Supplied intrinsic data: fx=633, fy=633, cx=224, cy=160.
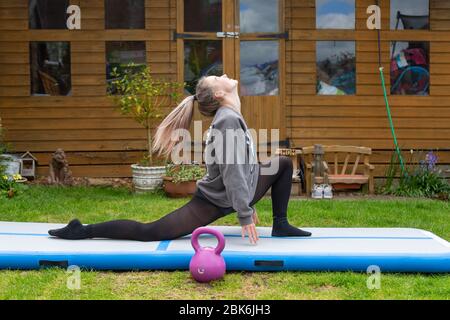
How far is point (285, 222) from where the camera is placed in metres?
4.31

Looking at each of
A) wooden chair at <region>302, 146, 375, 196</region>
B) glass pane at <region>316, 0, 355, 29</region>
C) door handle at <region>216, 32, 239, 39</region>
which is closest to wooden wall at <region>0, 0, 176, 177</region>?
door handle at <region>216, 32, 239, 39</region>

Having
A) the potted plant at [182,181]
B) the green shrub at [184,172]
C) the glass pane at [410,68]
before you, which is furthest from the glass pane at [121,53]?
the glass pane at [410,68]

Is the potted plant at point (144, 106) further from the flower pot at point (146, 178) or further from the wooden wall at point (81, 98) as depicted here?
the wooden wall at point (81, 98)

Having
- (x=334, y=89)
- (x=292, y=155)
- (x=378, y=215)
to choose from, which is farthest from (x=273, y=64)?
(x=378, y=215)

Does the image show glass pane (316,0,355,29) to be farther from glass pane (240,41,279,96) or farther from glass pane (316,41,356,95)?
glass pane (240,41,279,96)

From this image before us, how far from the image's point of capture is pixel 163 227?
4.09m

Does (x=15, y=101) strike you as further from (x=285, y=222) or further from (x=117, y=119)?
(x=285, y=222)

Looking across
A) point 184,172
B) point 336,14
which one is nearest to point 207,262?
point 184,172

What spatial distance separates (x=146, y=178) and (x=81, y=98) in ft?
5.53

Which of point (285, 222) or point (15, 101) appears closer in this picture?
point (285, 222)

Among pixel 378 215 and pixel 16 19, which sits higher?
pixel 16 19

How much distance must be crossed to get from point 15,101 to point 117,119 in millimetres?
1358

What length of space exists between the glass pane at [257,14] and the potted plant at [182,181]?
220cm

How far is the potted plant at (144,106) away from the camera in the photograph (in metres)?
7.51
